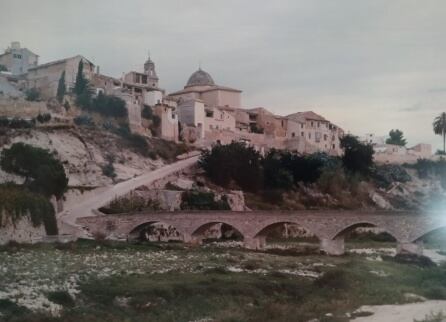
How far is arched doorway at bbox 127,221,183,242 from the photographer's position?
4922 centimetres

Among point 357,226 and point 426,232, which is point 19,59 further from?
point 426,232

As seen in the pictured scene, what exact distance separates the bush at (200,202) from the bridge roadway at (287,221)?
7.37 meters

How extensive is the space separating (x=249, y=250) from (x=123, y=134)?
3161cm

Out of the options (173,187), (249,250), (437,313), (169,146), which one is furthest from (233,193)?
(437,313)

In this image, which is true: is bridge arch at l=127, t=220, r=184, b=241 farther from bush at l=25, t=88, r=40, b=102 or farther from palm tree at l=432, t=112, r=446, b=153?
palm tree at l=432, t=112, r=446, b=153

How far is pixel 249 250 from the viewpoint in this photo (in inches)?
1700

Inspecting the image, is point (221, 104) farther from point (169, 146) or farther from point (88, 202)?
point (88, 202)

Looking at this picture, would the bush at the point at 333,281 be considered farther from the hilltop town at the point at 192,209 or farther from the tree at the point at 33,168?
the tree at the point at 33,168

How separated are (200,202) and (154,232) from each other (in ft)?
30.2

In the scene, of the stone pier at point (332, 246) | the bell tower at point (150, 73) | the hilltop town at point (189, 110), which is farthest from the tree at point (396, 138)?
the stone pier at point (332, 246)

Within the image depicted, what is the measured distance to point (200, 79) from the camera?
9775cm

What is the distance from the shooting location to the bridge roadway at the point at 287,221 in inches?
1540

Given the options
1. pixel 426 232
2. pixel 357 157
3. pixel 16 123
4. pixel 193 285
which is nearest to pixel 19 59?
pixel 16 123

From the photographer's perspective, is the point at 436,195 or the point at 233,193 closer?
the point at 233,193
